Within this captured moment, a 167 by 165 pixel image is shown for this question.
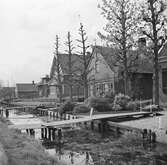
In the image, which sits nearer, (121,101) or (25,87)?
(121,101)

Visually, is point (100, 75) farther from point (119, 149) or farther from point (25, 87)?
point (25, 87)

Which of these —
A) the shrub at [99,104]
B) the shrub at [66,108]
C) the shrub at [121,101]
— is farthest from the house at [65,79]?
the shrub at [121,101]

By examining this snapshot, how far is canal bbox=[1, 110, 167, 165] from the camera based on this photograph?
35.0 ft

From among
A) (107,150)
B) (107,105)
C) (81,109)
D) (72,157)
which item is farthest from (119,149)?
(81,109)

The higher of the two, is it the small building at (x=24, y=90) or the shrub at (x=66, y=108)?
the small building at (x=24, y=90)

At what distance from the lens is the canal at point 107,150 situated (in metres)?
10.7

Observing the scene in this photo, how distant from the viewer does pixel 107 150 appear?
1241 centimetres

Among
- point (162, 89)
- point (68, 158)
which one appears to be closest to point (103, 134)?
point (68, 158)

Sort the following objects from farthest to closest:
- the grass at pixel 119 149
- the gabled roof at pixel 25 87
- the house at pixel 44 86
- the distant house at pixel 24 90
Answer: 1. the gabled roof at pixel 25 87
2. the distant house at pixel 24 90
3. the house at pixel 44 86
4. the grass at pixel 119 149

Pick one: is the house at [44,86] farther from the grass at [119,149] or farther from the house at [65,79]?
the grass at [119,149]

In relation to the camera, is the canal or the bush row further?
the bush row

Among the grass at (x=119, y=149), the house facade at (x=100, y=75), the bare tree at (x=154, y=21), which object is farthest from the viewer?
the house facade at (x=100, y=75)

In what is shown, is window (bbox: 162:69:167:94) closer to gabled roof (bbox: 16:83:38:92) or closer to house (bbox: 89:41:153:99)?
house (bbox: 89:41:153:99)

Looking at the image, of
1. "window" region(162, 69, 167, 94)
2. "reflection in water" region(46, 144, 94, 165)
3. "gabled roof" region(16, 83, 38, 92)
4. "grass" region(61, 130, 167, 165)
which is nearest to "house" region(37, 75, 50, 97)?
"gabled roof" region(16, 83, 38, 92)
